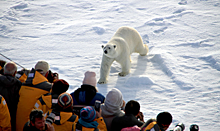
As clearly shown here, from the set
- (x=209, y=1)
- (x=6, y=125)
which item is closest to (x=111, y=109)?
(x=6, y=125)

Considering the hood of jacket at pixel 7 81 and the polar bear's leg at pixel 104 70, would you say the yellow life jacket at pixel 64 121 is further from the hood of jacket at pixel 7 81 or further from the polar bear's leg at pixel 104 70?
the polar bear's leg at pixel 104 70

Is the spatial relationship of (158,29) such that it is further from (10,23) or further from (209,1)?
(10,23)

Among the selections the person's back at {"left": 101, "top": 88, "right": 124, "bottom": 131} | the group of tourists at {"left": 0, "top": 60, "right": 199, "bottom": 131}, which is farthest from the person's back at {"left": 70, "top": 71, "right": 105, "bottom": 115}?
the person's back at {"left": 101, "top": 88, "right": 124, "bottom": 131}

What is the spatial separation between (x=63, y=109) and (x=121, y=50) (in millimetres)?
3068

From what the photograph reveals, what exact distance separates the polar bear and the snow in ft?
0.73

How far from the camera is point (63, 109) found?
85.4 inches

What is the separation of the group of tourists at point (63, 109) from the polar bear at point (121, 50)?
2049mm

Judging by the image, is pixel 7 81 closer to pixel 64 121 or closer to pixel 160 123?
pixel 64 121

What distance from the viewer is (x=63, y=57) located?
19.4 ft

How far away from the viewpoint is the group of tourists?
2004 mm

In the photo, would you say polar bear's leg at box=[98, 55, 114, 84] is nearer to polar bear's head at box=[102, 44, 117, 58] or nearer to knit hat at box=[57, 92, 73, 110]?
polar bear's head at box=[102, 44, 117, 58]

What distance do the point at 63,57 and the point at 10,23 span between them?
11.4ft

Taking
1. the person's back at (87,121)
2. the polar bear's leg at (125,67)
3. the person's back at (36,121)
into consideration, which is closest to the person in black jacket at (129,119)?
the person's back at (87,121)

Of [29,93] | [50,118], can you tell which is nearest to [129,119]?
[50,118]
